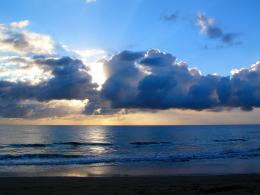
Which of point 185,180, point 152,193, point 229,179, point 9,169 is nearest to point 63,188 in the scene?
point 152,193

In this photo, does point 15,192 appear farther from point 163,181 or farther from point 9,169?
point 9,169

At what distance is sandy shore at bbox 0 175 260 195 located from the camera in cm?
1614

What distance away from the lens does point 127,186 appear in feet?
58.7

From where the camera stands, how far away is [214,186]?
17531mm

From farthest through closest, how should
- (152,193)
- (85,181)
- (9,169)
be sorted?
(9,169)
(85,181)
(152,193)

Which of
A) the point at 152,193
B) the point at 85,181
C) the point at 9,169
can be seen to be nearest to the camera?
the point at 152,193

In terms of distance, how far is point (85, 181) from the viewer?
19516mm

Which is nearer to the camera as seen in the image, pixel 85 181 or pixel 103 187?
pixel 103 187

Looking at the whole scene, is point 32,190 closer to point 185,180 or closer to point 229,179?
point 185,180

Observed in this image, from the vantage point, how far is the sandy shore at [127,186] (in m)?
16.1

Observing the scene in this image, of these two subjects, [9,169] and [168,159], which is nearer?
[9,169]

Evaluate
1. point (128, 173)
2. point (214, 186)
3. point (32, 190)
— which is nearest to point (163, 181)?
point (214, 186)

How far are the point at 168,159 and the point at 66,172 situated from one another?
1187 cm

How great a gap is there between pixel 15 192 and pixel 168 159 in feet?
64.8
